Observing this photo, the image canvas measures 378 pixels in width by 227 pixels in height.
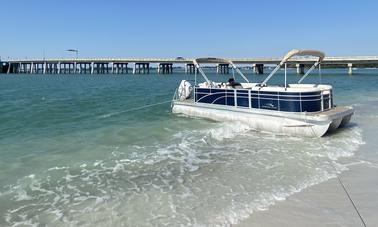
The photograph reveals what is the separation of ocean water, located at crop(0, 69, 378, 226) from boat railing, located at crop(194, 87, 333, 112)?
4.24 feet

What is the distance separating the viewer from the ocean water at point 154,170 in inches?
292

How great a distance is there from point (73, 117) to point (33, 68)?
173238 millimetres

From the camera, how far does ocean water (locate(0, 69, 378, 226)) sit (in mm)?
7426

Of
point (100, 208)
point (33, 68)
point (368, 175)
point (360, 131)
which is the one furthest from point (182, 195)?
→ point (33, 68)

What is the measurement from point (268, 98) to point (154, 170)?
817cm

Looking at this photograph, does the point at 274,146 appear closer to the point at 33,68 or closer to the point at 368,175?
the point at 368,175

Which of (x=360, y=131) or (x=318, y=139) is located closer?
(x=318, y=139)

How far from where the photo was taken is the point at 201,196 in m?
8.25

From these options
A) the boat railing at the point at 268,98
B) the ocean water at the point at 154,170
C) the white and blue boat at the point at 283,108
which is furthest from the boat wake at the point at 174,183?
the boat railing at the point at 268,98

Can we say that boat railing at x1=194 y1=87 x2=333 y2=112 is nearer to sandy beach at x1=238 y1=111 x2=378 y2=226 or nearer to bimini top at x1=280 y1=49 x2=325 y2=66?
bimini top at x1=280 y1=49 x2=325 y2=66

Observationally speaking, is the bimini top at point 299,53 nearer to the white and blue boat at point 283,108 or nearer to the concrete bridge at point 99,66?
the white and blue boat at point 283,108

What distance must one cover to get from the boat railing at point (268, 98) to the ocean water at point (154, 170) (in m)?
1.29

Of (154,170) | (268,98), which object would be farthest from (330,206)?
(268,98)

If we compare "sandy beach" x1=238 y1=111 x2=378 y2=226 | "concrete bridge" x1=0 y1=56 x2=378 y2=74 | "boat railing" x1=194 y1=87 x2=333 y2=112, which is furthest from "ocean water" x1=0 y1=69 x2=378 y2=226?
"concrete bridge" x1=0 y1=56 x2=378 y2=74
